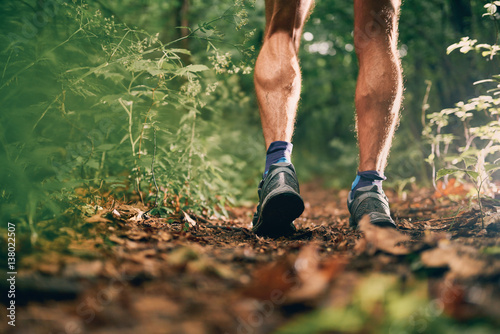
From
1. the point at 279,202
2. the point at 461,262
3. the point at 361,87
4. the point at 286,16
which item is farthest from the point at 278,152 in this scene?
the point at 461,262

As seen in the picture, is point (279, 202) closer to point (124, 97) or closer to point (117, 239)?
point (117, 239)

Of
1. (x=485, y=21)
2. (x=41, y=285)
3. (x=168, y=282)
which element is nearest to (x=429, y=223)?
(x=168, y=282)

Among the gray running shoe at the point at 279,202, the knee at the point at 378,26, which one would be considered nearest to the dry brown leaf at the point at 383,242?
the gray running shoe at the point at 279,202

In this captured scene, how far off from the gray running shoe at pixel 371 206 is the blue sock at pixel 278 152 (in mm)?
452

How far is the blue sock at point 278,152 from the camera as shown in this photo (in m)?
1.73

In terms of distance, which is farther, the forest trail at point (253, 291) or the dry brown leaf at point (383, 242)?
the dry brown leaf at point (383, 242)

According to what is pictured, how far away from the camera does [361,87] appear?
1827 mm

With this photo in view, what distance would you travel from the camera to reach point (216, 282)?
0.78 metres

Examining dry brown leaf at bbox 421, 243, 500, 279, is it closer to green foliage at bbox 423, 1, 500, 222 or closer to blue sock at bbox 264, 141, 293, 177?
green foliage at bbox 423, 1, 500, 222

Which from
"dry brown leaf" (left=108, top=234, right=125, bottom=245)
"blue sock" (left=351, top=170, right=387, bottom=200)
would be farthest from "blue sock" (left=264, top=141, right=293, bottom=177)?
"dry brown leaf" (left=108, top=234, right=125, bottom=245)

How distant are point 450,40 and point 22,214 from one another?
4.93 meters

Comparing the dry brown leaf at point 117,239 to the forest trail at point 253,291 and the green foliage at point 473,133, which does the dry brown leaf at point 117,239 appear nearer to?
the forest trail at point 253,291

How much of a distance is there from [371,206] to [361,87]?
71 cm

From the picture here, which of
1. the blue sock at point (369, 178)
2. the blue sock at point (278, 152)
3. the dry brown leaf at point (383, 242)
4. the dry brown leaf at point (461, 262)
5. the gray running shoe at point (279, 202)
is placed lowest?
the dry brown leaf at point (461, 262)
